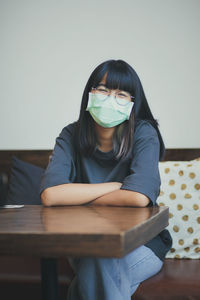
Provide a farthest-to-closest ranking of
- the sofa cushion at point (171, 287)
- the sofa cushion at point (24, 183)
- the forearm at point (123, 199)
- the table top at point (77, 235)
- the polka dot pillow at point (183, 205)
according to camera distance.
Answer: the sofa cushion at point (24, 183) < the polka dot pillow at point (183, 205) < the sofa cushion at point (171, 287) < the forearm at point (123, 199) < the table top at point (77, 235)

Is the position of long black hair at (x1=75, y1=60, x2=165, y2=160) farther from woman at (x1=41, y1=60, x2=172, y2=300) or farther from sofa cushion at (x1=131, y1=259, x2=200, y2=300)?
sofa cushion at (x1=131, y1=259, x2=200, y2=300)

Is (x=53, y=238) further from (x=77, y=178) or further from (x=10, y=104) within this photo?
(x=10, y=104)


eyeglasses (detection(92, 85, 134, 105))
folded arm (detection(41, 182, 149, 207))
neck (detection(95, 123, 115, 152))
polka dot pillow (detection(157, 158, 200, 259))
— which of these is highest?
eyeglasses (detection(92, 85, 134, 105))

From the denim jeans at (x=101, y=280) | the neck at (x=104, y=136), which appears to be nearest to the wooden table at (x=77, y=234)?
the denim jeans at (x=101, y=280)

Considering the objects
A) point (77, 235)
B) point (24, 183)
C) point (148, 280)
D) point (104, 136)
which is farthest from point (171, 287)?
point (24, 183)

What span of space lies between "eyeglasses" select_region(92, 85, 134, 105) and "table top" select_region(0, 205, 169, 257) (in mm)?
568

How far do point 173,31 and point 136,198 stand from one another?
1.22m

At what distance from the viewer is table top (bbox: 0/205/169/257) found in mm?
725

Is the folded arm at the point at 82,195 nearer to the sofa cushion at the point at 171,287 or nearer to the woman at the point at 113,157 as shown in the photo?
the woman at the point at 113,157

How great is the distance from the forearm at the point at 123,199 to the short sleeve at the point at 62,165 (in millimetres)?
159

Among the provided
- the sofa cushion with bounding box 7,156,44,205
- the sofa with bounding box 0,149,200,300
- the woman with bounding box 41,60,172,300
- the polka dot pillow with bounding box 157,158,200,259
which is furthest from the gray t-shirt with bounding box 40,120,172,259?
the sofa cushion with bounding box 7,156,44,205

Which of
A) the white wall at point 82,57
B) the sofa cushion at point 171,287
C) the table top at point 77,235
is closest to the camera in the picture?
the table top at point 77,235

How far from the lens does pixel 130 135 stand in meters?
1.44

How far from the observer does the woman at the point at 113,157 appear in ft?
3.99
